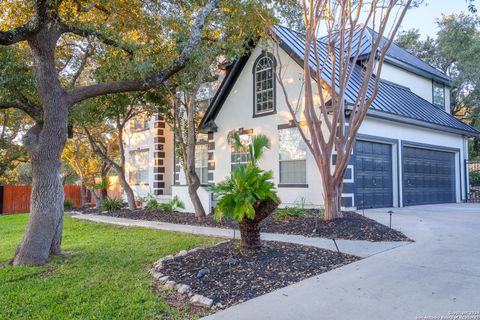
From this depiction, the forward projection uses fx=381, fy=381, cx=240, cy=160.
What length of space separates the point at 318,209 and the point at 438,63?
57.4ft

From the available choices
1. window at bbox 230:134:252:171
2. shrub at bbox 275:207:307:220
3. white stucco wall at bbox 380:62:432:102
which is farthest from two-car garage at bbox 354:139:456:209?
window at bbox 230:134:252:171

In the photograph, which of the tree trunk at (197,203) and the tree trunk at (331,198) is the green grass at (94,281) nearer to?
the tree trunk at (331,198)

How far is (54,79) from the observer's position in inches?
297

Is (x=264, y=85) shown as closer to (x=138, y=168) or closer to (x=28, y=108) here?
(x=28, y=108)

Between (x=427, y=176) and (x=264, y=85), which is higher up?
(x=264, y=85)

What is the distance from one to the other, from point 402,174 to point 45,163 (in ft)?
39.2

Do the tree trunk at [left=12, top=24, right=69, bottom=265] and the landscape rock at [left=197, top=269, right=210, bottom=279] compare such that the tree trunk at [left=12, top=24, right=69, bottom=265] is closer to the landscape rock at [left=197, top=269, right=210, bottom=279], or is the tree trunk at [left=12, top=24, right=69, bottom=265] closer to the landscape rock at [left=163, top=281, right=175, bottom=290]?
the landscape rock at [left=163, top=281, right=175, bottom=290]

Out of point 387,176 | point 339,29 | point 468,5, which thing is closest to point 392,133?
point 387,176

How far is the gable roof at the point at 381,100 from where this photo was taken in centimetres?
1266

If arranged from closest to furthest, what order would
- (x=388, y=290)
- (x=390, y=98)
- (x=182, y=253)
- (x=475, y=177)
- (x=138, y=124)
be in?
(x=388, y=290) < (x=182, y=253) < (x=390, y=98) < (x=475, y=177) < (x=138, y=124)

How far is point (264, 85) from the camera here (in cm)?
1448

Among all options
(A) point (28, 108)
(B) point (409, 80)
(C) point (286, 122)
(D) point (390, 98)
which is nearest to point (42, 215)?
(A) point (28, 108)

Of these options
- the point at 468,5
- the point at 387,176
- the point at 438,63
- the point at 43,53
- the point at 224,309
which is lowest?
the point at 224,309

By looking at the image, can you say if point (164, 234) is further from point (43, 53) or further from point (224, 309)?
point (224, 309)
